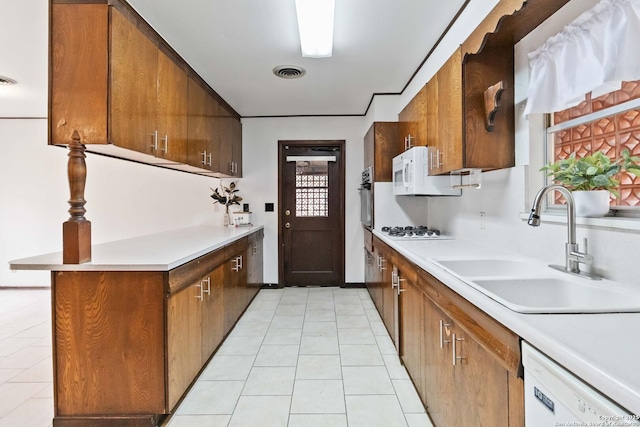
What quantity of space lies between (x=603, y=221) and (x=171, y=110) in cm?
279

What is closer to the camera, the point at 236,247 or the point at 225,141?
the point at 236,247

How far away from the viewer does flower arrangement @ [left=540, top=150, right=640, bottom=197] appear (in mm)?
1231

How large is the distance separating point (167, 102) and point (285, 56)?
3.44 ft

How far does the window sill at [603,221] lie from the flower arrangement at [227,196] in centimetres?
358

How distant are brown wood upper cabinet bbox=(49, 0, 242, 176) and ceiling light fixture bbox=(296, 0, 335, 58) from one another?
3.49 feet

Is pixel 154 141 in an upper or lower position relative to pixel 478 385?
upper

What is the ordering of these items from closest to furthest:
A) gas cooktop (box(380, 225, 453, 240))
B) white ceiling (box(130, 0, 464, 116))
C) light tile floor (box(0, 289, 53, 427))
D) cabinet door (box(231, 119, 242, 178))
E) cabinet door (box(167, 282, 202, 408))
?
cabinet door (box(167, 282, 202, 408)), light tile floor (box(0, 289, 53, 427)), white ceiling (box(130, 0, 464, 116)), gas cooktop (box(380, 225, 453, 240)), cabinet door (box(231, 119, 242, 178))

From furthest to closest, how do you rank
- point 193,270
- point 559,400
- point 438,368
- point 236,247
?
1. point 236,247
2. point 193,270
3. point 438,368
4. point 559,400

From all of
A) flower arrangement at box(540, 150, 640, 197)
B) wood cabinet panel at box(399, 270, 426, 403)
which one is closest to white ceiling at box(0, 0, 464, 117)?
flower arrangement at box(540, 150, 640, 197)

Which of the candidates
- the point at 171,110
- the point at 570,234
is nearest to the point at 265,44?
the point at 171,110

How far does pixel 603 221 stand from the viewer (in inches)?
50.3

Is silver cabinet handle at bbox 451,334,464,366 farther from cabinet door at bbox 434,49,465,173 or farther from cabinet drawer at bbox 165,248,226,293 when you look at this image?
cabinet drawer at bbox 165,248,226,293

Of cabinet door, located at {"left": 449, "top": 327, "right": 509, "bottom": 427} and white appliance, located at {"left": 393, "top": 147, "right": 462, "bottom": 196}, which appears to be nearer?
cabinet door, located at {"left": 449, "top": 327, "right": 509, "bottom": 427}

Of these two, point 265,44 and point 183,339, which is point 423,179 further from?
point 183,339
